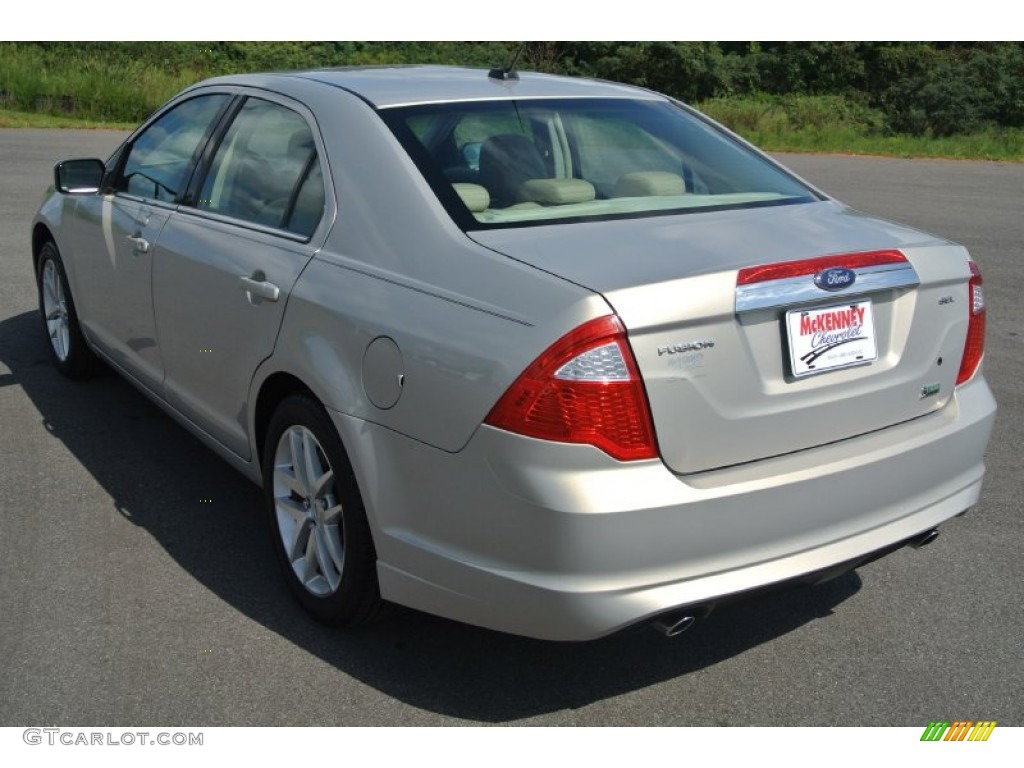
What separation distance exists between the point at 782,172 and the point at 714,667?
5.87 ft

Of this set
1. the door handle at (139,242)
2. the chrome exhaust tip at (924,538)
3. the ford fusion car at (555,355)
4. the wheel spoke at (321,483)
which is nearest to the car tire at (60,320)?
the door handle at (139,242)

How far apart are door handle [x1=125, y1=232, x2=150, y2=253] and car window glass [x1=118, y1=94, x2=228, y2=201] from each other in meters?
0.18

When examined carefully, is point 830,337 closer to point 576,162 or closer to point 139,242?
point 576,162

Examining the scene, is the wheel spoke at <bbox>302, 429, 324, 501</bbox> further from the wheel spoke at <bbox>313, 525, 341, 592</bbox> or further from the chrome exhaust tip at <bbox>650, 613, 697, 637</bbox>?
the chrome exhaust tip at <bbox>650, 613, 697, 637</bbox>

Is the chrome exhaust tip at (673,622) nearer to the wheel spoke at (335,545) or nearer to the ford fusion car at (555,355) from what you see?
the ford fusion car at (555,355)

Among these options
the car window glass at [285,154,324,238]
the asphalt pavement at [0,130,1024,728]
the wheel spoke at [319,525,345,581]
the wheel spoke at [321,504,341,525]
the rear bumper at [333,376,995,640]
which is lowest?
the asphalt pavement at [0,130,1024,728]

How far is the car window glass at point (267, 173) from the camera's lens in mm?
3828

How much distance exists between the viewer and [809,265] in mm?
2998

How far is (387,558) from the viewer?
3.24 meters

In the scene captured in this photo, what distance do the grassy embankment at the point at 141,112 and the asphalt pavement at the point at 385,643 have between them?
1955 cm

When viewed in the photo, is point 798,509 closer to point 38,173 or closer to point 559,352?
point 559,352

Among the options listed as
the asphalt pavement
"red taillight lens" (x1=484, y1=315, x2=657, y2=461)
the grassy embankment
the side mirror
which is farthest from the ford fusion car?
the grassy embankment

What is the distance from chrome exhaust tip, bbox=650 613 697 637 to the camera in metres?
2.91
